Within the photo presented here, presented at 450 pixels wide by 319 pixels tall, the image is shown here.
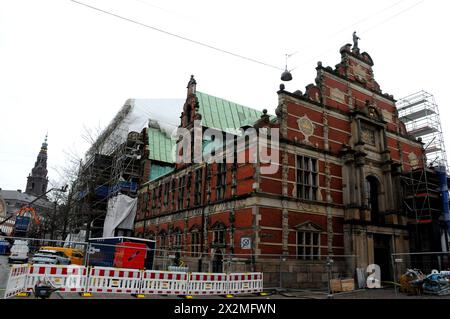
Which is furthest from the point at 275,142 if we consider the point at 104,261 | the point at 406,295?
the point at 104,261

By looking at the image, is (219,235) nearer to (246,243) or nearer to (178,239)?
(246,243)

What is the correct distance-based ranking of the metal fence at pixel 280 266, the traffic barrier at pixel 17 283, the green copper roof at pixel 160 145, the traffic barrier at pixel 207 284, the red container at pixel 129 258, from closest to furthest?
the traffic barrier at pixel 17 283 < the traffic barrier at pixel 207 284 < the metal fence at pixel 280 266 < the red container at pixel 129 258 < the green copper roof at pixel 160 145

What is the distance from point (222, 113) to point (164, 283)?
22.0 meters

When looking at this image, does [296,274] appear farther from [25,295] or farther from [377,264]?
[25,295]

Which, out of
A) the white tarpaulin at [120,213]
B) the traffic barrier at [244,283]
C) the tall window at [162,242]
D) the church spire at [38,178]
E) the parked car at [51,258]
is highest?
the church spire at [38,178]

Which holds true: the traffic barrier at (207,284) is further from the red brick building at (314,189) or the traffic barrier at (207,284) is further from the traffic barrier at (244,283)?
the red brick building at (314,189)

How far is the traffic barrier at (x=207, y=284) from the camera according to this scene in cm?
1531

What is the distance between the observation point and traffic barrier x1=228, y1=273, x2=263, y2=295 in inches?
651

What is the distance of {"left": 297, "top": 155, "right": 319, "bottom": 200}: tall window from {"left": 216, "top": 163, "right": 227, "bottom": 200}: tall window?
16.8ft

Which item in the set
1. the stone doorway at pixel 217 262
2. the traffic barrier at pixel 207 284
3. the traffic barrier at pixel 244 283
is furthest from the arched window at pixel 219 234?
the traffic barrier at pixel 207 284

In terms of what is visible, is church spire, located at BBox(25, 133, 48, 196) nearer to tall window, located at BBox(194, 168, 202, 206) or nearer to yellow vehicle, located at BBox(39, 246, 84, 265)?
yellow vehicle, located at BBox(39, 246, 84, 265)

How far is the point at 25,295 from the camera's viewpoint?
11.6 metres

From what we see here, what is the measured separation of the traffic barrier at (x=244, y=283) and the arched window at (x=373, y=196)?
12563 mm
